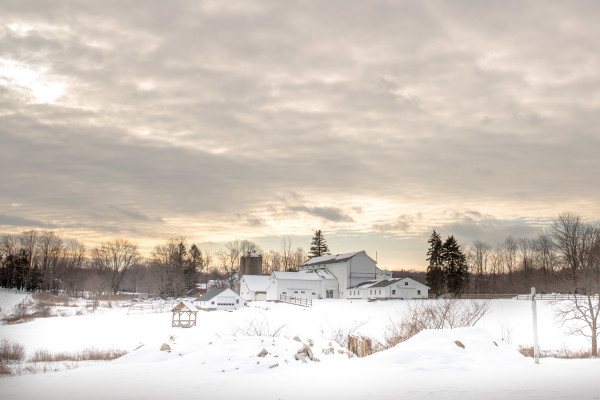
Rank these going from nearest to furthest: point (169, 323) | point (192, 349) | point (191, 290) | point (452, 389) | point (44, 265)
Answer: point (452, 389)
point (192, 349)
point (169, 323)
point (44, 265)
point (191, 290)

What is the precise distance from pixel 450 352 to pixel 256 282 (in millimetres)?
71314

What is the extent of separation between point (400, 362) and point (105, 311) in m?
59.0

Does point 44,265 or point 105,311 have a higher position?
point 44,265

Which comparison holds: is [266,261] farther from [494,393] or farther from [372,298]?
[494,393]

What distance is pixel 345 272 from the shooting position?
8231 cm

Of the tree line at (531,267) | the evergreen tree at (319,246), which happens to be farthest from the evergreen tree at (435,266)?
the evergreen tree at (319,246)

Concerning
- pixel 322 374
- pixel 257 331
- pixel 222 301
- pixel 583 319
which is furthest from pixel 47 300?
pixel 583 319

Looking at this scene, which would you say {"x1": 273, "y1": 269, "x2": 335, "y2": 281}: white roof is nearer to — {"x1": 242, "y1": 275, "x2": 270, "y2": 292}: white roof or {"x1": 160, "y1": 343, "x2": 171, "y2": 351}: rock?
{"x1": 242, "y1": 275, "x2": 270, "y2": 292}: white roof

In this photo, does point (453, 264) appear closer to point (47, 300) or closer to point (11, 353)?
point (47, 300)

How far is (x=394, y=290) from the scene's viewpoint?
72.7 meters

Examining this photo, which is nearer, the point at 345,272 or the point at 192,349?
the point at 192,349

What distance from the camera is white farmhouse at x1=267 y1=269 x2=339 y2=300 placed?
7850 centimetres

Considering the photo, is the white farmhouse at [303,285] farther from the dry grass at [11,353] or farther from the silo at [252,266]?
the dry grass at [11,353]

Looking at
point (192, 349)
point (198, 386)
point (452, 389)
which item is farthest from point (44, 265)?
point (452, 389)
